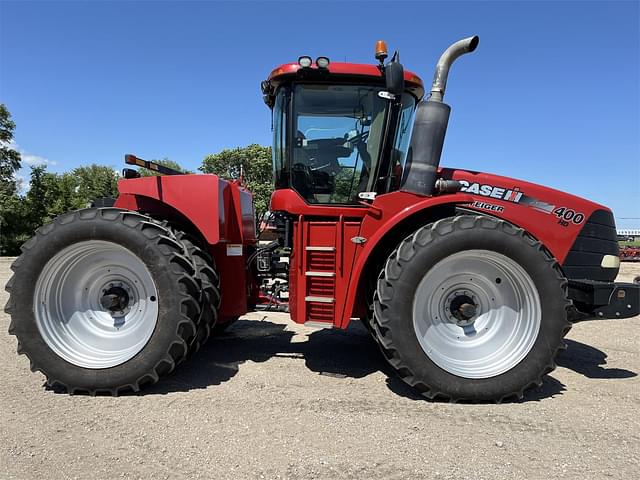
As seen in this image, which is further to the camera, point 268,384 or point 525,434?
point 268,384

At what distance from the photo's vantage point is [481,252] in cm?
340

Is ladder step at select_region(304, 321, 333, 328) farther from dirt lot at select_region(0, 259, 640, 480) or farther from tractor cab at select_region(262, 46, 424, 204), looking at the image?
tractor cab at select_region(262, 46, 424, 204)

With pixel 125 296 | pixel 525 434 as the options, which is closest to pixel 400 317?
pixel 525 434

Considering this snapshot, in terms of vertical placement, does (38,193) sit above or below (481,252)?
below

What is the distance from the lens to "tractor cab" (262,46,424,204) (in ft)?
12.6

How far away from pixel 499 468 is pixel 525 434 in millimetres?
519

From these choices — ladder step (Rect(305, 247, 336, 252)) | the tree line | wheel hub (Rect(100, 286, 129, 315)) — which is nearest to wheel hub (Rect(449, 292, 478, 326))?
ladder step (Rect(305, 247, 336, 252))

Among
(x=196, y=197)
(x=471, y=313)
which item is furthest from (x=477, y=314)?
(x=196, y=197)

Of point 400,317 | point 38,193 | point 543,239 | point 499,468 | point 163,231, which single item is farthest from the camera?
point 38,193

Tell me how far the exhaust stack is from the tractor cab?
Result: 0.69 feet

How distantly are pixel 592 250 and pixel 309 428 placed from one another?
3039mm

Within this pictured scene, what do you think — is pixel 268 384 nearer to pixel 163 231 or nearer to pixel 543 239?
pixel 163 231

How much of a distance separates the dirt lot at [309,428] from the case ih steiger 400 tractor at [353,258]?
278 mm

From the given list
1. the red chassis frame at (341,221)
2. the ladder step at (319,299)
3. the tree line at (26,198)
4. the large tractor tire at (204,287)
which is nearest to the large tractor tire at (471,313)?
the red chassis frame at (341,221)
